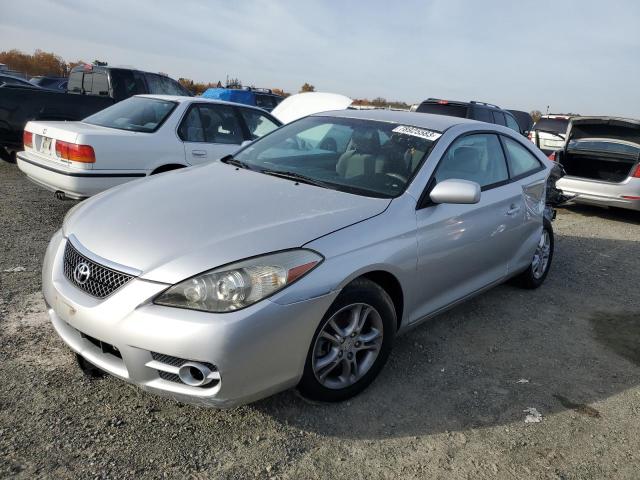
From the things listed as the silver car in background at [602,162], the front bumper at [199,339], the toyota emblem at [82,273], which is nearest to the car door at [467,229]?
the front bumper at [199,339]

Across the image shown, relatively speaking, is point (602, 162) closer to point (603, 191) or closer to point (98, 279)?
point (603, 191)

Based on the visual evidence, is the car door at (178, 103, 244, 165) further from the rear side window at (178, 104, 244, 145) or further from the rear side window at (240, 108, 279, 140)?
the rear side window at (240, 108, 279, 140)

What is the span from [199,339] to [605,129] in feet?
28.4

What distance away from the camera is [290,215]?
2.72 metres

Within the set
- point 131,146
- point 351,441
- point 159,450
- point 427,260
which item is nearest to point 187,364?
point 159,450

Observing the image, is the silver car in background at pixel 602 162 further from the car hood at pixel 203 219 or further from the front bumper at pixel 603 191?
the car hood at pixel 203 219

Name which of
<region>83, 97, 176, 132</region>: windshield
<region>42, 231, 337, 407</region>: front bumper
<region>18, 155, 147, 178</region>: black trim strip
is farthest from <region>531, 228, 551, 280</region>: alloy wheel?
<region>83, 97, 176, 132</region>: windshield

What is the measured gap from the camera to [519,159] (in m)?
4.39

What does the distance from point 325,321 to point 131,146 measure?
373 cm

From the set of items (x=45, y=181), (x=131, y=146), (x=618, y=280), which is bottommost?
(x=618, y=280)

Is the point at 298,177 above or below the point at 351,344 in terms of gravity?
above

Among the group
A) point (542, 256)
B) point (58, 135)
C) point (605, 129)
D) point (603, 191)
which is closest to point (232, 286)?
point (542, 256)

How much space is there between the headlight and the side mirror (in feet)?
3.70

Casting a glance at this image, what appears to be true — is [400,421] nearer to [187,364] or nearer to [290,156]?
[187,364]
